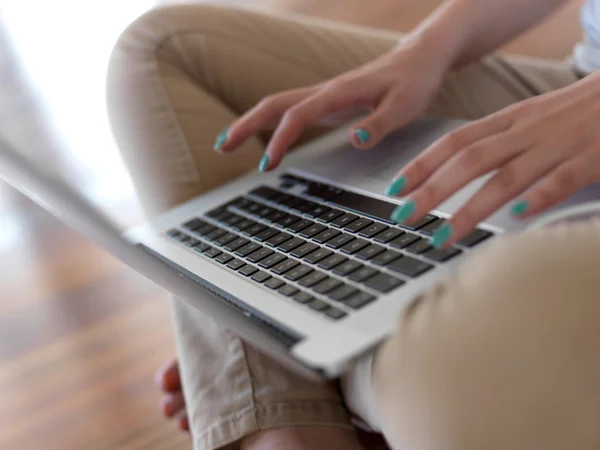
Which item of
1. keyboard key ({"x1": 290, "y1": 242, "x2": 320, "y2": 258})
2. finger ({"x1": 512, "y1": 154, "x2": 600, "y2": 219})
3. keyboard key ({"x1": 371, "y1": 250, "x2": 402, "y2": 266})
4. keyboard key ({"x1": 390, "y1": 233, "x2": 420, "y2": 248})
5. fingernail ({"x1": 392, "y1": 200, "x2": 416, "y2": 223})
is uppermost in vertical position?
finger ({"x1": 512, "y1": 154, "x2": 600, "y2": 219})

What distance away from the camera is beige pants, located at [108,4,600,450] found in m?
0.40

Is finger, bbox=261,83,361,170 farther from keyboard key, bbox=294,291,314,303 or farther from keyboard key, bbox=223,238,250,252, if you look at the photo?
keyboard key, bbox=294,291,314,303

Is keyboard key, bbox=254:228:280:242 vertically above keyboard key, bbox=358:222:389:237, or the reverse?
keyboard key, bbox=358:222:389:237

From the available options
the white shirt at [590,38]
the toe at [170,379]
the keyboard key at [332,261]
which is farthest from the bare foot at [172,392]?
the white shirt at [590,38]

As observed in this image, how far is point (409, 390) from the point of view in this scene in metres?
0.44

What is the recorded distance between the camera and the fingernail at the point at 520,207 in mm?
506

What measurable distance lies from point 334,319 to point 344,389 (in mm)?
163

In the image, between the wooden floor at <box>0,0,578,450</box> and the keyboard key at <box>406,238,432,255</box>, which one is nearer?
the keyboard key at <box>406,238,432,255</box>

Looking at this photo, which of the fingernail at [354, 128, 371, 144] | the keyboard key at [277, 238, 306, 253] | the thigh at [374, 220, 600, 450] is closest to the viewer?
the thigh at [374, 220, 600, 450]

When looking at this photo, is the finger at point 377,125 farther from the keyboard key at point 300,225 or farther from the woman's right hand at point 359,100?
the keyboard key at point 300,225

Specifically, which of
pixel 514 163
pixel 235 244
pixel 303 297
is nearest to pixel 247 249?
pixel 235 244

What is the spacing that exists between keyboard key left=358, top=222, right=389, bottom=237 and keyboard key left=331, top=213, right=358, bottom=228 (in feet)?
0.08

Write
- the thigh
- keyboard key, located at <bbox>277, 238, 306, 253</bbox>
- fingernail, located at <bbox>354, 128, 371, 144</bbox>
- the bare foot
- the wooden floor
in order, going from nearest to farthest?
the thigh < keyboard key, located at <bbox>277, 238, 306, 253</bbox> < fingernail, located at <bbox>354, 128, 371, 144</bbox> < the bare foot < the wooden floor

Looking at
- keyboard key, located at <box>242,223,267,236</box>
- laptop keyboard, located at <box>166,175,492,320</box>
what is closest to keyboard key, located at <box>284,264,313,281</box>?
laptop keyboard, located at <box>166,175,492,320</box>
